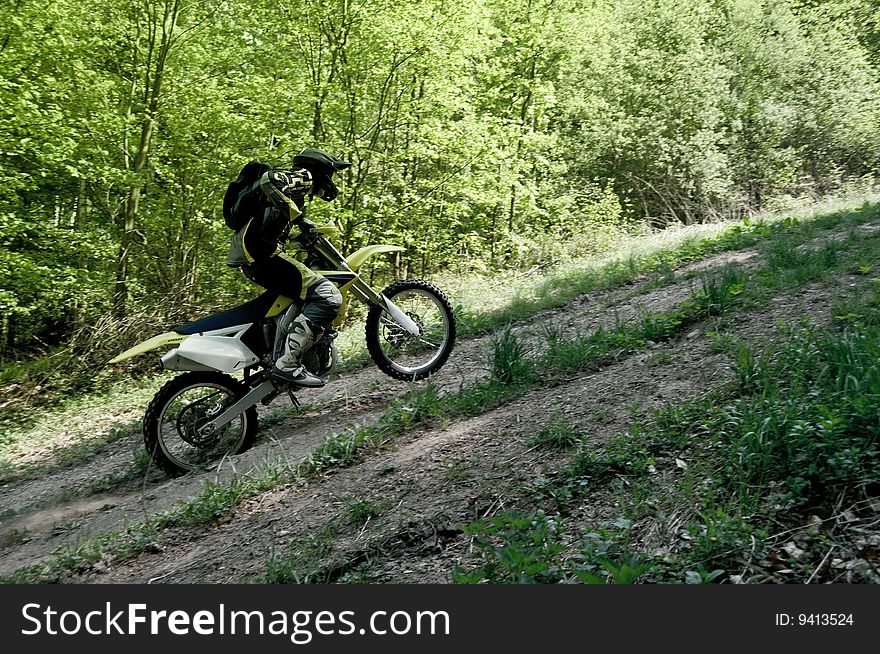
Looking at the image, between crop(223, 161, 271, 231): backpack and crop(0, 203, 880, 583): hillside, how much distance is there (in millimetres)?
1726

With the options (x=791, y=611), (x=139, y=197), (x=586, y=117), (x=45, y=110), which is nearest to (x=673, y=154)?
(x=586, y=117)

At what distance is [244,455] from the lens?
5.15 metres

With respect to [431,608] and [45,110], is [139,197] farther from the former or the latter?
[431,608]

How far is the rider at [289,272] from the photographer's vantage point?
16.4ft

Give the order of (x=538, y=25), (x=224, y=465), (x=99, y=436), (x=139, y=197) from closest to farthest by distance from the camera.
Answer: (x=224, y=465)
(x=99, y=436)
(x=139, y=197)
(x=538, y=25)

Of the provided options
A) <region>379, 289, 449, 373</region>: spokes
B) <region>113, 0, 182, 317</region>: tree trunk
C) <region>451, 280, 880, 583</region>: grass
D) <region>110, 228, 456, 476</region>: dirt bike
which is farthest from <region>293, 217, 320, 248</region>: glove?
<region>113, 0, 182, 317</region>: tree trunk

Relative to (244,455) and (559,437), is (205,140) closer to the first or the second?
(244,455)

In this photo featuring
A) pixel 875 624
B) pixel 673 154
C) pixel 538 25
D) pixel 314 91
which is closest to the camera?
pixel 875 624

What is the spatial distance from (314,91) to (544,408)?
8146 mm

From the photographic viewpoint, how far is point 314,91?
10.9 m

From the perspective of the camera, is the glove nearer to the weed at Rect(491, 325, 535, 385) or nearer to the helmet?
the helmet

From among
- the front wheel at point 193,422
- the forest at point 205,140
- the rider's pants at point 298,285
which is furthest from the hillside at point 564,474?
the forest at point 205,140

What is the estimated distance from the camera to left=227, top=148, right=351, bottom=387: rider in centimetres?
501

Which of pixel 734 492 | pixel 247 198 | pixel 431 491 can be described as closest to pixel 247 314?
pixel 247 198
